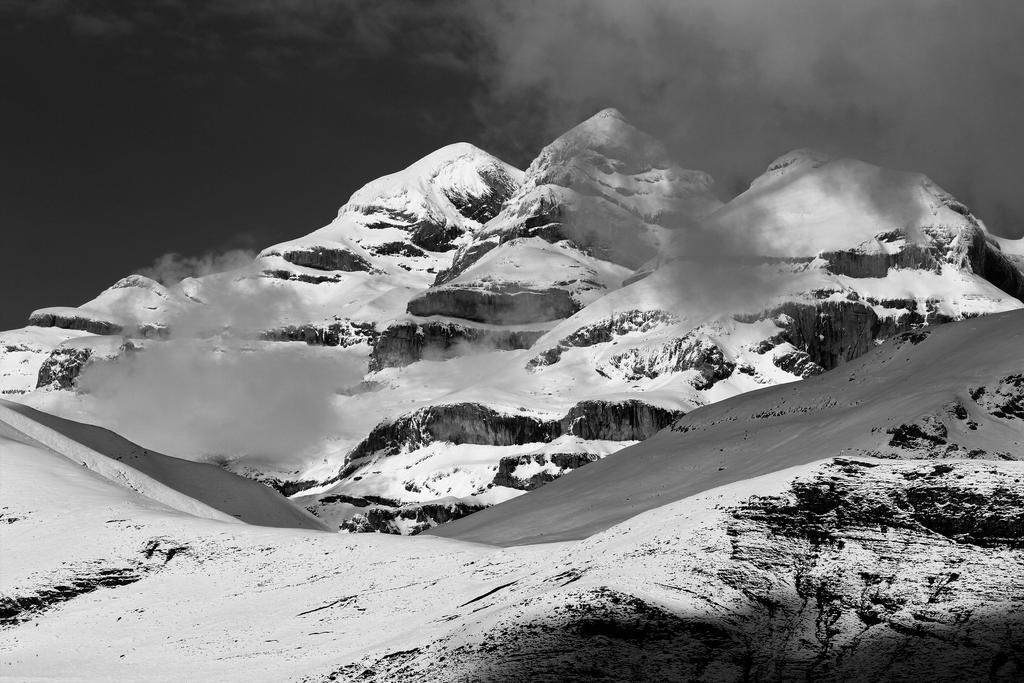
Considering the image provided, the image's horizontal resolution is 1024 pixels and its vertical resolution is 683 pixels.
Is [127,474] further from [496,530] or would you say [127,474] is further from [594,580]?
[594,580]

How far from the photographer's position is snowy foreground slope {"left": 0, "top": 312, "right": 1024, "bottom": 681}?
54.6 metres

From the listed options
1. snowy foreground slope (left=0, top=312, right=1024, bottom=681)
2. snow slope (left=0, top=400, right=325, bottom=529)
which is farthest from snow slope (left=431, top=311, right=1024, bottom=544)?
snowy foreground slope (left=0, top=312, right=1024, bottom=681)

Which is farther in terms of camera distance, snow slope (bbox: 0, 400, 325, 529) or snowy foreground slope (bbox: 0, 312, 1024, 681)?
snow slope (bbox: 0, 400, 325, 529)

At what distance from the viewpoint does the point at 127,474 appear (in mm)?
120000

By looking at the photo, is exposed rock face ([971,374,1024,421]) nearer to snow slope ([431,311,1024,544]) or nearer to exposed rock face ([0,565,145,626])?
snow slope ([431,311,1024,544])

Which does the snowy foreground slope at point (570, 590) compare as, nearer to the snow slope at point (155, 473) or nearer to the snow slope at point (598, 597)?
the snow slope at point (598, 597)

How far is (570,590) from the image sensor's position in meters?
59.2

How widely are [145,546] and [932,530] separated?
1544 inches

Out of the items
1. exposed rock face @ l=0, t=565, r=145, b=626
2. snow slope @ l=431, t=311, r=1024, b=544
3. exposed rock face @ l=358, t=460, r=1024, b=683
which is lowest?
exposed rock face @ l=358, t=460, r=1024, b=683

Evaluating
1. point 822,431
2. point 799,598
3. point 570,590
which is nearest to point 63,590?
point 570,590

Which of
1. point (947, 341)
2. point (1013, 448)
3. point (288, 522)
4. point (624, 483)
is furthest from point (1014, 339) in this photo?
point (288, 522)

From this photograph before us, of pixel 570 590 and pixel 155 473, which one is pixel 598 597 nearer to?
pixel 570 590

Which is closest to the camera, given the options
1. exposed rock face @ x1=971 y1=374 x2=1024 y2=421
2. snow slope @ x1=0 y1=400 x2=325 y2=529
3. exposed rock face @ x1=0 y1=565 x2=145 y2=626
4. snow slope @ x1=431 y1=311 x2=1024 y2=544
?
exposed rock face @ x1=0 y1=565 x2=145 y2=626

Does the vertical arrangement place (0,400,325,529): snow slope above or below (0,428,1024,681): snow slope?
above
